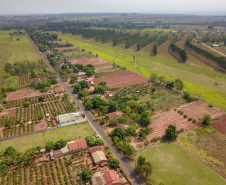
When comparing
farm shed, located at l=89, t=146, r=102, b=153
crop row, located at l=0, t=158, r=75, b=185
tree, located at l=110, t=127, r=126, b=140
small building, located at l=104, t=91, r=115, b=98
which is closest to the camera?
crop row, located at l=0, t=158, r=75, b=185

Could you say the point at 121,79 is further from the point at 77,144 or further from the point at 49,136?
the point at 77,144

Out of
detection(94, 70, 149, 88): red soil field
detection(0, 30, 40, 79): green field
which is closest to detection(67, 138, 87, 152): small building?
detection(94, 70, 149, 88): red soil field

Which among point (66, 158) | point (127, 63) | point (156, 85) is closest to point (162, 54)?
point (127, 63)

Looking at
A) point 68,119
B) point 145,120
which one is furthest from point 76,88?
point 145,120

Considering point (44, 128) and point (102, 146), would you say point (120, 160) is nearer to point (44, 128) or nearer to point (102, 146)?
point (102, 146)

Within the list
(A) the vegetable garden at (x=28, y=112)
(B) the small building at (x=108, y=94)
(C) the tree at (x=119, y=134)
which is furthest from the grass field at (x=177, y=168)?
(A) the vegetable garden at (x=28, y=112)

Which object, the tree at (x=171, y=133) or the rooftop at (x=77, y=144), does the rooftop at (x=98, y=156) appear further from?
the tree at (x=171, y=133)

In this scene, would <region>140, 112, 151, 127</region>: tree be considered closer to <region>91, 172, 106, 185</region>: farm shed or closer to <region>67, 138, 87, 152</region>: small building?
<region>67, 138, 87, 152</region>: small building
